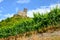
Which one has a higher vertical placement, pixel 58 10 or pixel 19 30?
pixel 58 10

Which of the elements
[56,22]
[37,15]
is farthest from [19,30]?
[56,22]

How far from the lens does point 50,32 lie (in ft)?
35.9

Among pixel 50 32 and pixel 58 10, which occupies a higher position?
pixel 58 10

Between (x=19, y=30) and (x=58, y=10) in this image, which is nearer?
(x=58, y=10)

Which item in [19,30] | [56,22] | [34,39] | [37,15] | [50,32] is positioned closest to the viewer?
[34,39]

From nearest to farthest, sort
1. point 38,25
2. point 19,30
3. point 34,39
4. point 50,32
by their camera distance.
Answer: point 34,39 < point 50,32 < point 38,25 < point 19,30

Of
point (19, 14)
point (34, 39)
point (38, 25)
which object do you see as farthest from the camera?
point (19, 14)

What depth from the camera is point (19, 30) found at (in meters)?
16.5

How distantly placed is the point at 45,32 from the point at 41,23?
2469mm

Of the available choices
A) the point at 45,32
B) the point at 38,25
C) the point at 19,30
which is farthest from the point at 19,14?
the point at 45,32

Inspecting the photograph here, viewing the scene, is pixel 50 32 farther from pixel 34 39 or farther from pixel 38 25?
pixel 38 25

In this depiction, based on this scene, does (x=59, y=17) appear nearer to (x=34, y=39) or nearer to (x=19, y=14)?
(x=34, y=39)

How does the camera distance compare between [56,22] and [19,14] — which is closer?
[56,22]

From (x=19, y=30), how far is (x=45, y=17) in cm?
341
